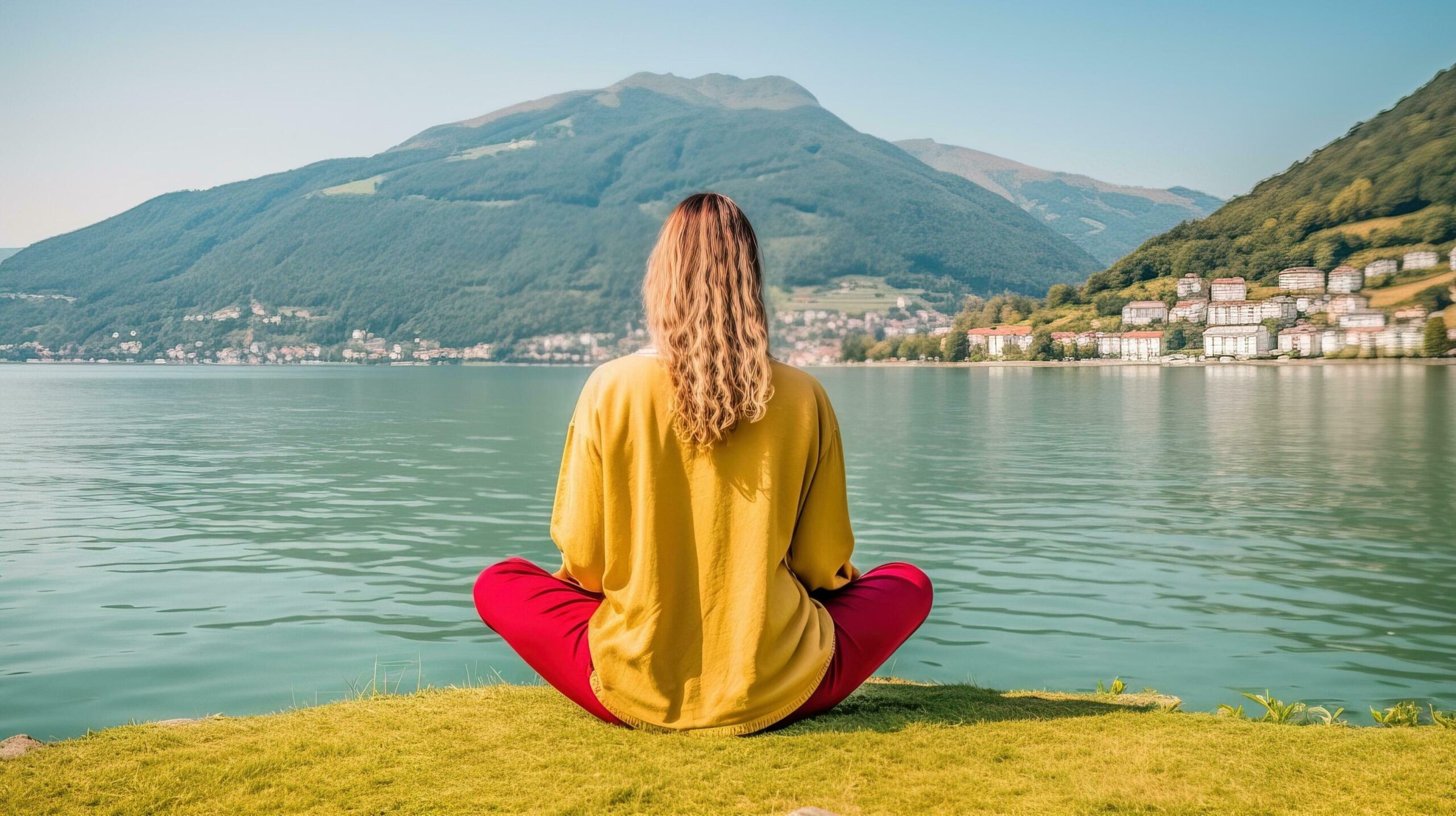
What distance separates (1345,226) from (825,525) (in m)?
211

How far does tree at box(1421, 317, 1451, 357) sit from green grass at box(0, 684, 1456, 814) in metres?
164

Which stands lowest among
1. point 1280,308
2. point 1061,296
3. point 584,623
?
point 584,623

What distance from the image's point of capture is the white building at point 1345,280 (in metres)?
164

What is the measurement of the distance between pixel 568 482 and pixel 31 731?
6.02m

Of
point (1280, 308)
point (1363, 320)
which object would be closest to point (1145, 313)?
point (1280, 308)

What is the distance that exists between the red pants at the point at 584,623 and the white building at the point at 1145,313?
182611mm

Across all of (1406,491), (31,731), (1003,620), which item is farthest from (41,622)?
(1406,491)

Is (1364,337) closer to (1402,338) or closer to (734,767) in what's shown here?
(1402,338)

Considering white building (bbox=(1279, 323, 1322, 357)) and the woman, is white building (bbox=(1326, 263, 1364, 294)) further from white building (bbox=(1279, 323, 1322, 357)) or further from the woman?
the woman

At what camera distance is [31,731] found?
7801 millimetres

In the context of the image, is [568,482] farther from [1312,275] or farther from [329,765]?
[1312,275]

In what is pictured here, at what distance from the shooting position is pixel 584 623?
186 inches

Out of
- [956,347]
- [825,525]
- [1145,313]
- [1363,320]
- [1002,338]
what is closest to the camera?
[825,525]

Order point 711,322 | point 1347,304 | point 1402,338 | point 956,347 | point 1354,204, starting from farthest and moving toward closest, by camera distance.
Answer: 1. point 956,347
2. point 1354,204
3. point 1347,304
4. point 1402,338
5. point 711,322
